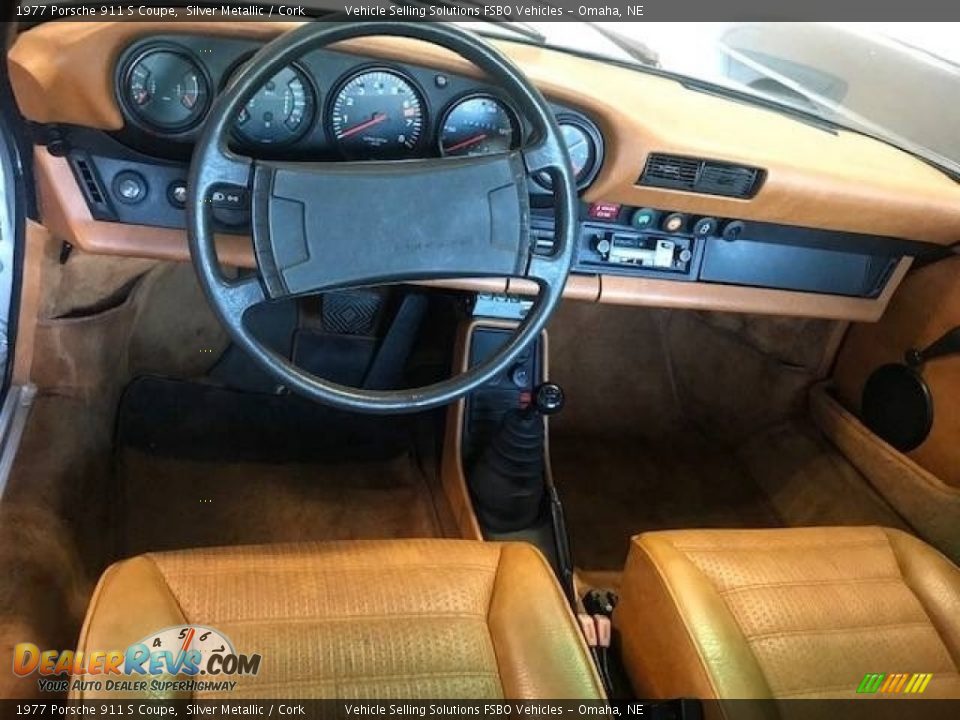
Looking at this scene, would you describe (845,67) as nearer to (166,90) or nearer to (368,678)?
(166,90)

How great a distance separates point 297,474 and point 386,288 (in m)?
0.46

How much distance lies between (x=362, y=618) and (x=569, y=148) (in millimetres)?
761

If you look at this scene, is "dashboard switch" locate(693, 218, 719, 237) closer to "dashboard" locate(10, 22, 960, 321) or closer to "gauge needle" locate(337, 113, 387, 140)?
"dashboard" locate(10, 22, 960, 321)

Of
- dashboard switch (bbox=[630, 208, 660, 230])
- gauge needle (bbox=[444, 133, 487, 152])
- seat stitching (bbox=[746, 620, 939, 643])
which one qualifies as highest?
gauge needle (bbox=[444, 133, 487, 152])

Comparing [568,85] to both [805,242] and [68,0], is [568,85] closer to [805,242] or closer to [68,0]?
[805,242]

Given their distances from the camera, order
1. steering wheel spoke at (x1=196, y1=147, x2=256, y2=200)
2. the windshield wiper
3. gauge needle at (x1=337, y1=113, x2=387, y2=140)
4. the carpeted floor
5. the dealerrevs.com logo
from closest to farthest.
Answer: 1. the dealerrevs.com logo
2. steering wheel spoke at (x1=196, y1=147, x2=256, y2=200)
3. gauge needle at (x1=337, y1=113, x2=387, y2=140)
4. the windshield wiper
5. the carpeted floor

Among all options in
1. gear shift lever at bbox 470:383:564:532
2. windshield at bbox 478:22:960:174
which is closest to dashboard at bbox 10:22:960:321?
windshield at bbox 478:22:960:174

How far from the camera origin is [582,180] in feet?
4.66

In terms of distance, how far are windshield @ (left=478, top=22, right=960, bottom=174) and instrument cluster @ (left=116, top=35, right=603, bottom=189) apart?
0.50 meters

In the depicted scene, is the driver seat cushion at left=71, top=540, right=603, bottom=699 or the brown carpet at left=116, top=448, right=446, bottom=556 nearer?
the driver seat cushion at left=71, top=540, right=603, bottom=699

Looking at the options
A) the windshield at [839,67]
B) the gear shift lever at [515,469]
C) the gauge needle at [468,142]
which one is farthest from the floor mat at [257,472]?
the windshield at [839,67]

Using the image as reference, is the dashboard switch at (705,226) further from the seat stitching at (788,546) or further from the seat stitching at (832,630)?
the seat stitching at (832,630)

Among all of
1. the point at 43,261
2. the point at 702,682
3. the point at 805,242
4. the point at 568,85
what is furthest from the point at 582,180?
the point at 43,261

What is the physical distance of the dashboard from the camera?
120 centimetres
